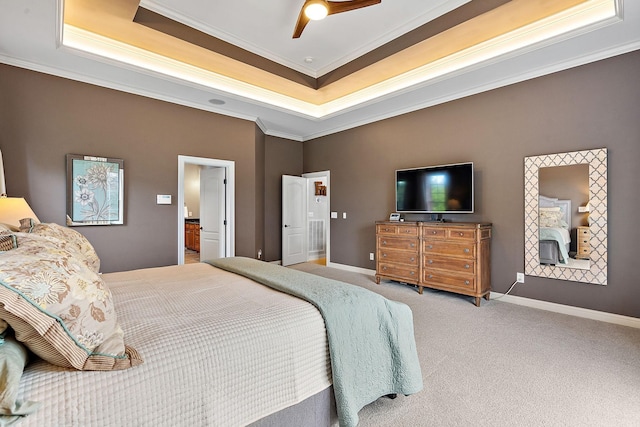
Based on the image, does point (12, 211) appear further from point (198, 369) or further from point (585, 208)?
point (585, 208)

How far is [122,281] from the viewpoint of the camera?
2146mm

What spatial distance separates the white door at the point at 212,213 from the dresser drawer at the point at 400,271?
2641mm

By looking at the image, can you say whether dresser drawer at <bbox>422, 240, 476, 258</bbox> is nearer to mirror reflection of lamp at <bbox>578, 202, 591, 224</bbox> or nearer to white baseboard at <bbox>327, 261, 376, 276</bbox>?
mirror reflection of lamp at <bbox>578, 202, 591, 224</bbox>

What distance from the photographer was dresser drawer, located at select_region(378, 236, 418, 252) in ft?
14.1

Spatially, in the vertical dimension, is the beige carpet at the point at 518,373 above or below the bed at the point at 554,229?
below

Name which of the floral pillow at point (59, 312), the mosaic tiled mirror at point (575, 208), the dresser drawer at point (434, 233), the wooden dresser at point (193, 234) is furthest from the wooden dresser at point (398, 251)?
the wooden dresser at point (193, 234)

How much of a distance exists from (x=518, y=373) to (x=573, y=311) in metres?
1.82

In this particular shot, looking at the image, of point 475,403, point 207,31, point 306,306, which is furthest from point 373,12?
point 475,403

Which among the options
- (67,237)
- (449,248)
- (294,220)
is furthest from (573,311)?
(67,237)

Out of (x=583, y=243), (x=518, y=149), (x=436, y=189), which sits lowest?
(x=583, y=243)

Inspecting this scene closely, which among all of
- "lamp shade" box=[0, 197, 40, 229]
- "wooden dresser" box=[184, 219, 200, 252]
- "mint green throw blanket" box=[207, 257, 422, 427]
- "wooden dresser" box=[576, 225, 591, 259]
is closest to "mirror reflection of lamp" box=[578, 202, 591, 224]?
"wooden dresser" box=[576, 225, 591, 259]

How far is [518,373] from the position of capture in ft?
7.18

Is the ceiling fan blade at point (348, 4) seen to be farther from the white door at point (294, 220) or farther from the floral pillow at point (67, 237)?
the white door at point (294, 220)

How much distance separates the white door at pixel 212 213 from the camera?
16.8 feet
